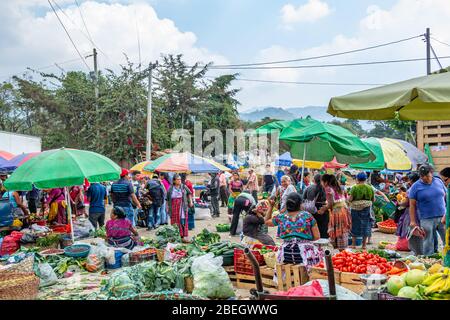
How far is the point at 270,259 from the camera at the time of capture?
21.9 feet

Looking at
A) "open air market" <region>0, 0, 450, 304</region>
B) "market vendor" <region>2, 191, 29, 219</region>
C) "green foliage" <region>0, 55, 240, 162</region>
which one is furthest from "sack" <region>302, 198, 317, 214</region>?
"green foliage" <region>0, 55, 240, 162</region>

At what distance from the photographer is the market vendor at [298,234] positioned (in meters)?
5.73

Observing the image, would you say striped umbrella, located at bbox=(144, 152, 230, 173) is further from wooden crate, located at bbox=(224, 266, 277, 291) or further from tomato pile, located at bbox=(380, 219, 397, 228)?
wooden crate, located at bbox=(224, 266, 277, 291)

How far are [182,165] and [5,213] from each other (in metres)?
4.72

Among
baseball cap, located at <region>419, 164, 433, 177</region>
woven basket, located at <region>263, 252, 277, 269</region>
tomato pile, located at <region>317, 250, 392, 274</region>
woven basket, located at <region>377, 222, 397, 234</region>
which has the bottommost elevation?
woven basket, located at <region>377, 222, 397, 234</region>

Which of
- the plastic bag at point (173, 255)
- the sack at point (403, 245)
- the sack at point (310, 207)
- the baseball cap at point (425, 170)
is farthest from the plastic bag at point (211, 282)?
the sack at point (403, 245)

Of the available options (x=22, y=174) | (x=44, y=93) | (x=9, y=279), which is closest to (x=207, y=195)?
(x=22, y=174)

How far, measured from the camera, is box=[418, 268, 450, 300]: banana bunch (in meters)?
3.68

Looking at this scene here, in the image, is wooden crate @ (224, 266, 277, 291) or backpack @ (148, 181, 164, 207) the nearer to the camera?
wooden crate @ (224, 266, 277, 291)

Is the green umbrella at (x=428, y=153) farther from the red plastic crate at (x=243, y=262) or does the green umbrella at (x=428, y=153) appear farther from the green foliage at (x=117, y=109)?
the green foliage at (x=117, y=109)

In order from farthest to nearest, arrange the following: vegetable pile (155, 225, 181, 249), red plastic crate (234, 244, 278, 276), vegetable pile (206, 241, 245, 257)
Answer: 1. vegetable pile (155, 225, 181, 249)
2. vegetable pile (206, 241, 245, 257)
3. red plastic crate (234, 244, 278, 276)

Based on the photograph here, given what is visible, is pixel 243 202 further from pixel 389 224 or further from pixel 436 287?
pixel 436 287

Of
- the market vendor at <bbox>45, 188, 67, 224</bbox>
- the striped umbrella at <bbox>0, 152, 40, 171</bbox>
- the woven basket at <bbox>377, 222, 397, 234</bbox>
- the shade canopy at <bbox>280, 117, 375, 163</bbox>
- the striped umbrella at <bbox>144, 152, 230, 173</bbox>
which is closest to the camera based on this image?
the shade canopy at <bbox>280, 117, 375, 163</bbox>

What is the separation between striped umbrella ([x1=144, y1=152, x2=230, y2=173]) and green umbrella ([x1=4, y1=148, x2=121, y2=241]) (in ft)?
13.1
